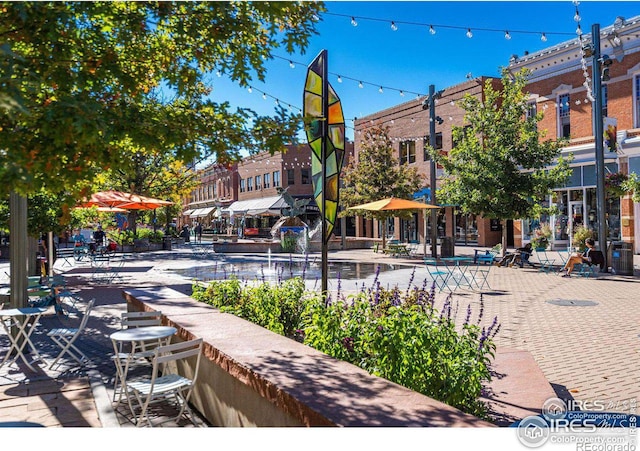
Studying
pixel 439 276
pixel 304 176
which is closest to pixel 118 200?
pixel 439 276

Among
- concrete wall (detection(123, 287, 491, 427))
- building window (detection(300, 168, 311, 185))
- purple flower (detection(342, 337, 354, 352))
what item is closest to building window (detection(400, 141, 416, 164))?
building window (detection(300, 168, 311, 185))

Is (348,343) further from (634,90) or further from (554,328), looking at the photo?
(634,90)

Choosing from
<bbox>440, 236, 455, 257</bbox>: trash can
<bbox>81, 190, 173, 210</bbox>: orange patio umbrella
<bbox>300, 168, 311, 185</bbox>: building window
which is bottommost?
<bbox>440, 236, 455, 257</bbox>: trash can

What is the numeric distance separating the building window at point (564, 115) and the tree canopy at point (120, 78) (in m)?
22.6

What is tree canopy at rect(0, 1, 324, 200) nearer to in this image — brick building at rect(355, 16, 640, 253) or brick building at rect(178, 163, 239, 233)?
brick building at rect(355, 16, 640, 253)

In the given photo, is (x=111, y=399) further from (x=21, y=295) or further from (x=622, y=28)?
(x=622, y=28)

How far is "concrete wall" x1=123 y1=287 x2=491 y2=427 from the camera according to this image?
9.19 feet

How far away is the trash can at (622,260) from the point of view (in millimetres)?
14719

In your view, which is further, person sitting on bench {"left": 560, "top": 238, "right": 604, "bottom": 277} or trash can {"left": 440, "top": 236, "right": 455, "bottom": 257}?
trash can {"left": 440, "top": 236, "right": 455, "bottom": 257}

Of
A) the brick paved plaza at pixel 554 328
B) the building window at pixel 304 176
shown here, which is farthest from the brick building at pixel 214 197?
the brick paved plaza at pixel 554 328

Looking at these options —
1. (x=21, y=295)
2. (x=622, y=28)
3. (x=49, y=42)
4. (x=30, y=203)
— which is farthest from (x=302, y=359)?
(x=622, y=28)

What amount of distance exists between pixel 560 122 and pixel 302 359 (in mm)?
24488

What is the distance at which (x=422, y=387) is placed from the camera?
3850 millimetres

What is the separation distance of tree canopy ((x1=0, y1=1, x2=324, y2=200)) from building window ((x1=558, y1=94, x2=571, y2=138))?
22.6 m
